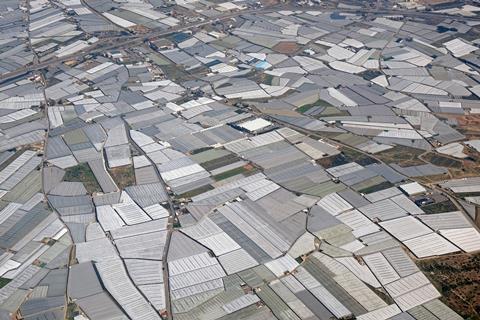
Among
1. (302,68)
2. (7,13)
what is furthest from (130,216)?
(7,13)

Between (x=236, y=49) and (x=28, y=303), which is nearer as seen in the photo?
(x=28, y=303)

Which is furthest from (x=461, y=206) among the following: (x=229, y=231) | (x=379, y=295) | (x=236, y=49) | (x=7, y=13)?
(x=7, y=13)

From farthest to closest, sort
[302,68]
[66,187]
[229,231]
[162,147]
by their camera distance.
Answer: [302,68], [162,147], [66,187], [229,231]

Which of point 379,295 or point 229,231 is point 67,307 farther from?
point 379,295

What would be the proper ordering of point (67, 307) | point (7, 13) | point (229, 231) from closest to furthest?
point (67, 307)
point (229, 231)
point (7, 13)

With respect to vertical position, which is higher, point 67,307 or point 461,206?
point 461,206

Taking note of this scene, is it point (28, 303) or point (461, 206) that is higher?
point (461, 206)

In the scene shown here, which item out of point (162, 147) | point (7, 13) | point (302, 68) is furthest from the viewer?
point (7, 13)

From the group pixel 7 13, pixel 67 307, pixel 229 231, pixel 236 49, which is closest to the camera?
pixel 67 307

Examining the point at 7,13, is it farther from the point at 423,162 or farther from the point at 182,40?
the point at 423,162
